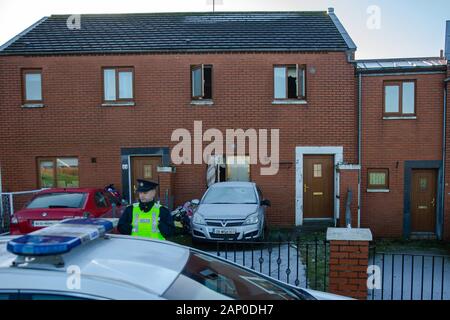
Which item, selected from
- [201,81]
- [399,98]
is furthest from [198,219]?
[399,98]

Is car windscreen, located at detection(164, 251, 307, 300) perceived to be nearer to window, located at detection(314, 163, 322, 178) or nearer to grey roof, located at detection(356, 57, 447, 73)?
window, located at detection(314, 163, 322, 178)

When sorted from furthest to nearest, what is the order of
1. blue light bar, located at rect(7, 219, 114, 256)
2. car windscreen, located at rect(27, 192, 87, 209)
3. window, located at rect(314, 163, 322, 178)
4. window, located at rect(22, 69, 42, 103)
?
window, located at rect(22, 69, 42, 103)
window, located at rect(314, 163, 322, 178)
car windscreen, located at rect(27, 192, 87, 209)
blue light bar, located at rect(7, 219, 114, 256)

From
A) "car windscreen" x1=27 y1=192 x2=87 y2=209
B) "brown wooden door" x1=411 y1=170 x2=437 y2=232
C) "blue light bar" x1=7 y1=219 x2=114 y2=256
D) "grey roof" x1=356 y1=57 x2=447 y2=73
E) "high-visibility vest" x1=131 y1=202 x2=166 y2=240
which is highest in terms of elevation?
"grey roof" x1=356 y1=57 x2=447 y2=73

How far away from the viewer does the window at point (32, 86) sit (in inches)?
466

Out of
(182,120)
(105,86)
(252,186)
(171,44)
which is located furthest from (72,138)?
(252,186)

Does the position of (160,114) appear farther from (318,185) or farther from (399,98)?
(399,98)

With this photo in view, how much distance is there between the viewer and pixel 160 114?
38.2 ft

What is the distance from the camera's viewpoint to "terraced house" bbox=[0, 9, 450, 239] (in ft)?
37.0

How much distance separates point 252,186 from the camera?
9.66 m

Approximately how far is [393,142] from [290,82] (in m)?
3.84

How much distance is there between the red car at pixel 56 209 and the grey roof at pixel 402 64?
29.2 ft

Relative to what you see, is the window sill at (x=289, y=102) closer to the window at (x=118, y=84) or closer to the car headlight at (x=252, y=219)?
the car headlight at (x=252, y=219)

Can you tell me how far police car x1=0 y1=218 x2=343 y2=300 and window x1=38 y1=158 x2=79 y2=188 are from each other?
382 inches

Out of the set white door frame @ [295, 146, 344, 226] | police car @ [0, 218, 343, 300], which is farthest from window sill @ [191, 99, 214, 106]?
police car @ [0, 218, 343, 300]
